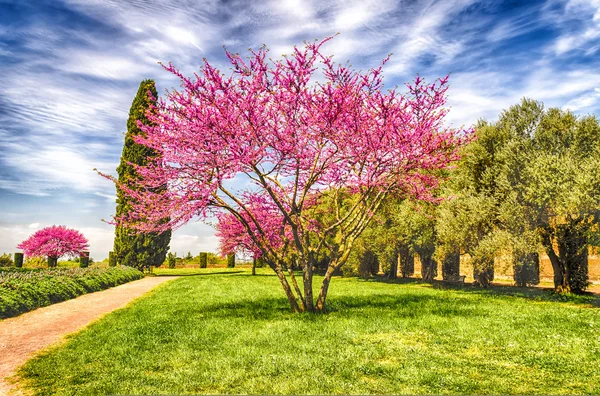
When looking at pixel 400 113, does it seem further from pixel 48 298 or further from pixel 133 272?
pixel 133 272

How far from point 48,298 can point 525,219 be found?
23.1 m

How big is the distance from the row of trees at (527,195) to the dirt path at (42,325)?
46.0 ft

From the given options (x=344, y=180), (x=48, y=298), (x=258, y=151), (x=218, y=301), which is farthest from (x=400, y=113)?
(x=48, y=298)

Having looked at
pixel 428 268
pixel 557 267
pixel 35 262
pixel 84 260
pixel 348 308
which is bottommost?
pixel 35 262

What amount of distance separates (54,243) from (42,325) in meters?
37.1

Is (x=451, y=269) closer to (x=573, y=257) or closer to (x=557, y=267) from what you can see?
(x=557, y=267)

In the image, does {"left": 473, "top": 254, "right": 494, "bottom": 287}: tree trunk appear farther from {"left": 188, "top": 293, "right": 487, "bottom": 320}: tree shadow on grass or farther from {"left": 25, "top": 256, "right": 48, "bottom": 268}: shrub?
{"left": 25, "top": 256, "right": 48, "bottom": 268}: shrub

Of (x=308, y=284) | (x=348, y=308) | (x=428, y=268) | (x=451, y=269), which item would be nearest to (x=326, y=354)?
(x=308, y=284)

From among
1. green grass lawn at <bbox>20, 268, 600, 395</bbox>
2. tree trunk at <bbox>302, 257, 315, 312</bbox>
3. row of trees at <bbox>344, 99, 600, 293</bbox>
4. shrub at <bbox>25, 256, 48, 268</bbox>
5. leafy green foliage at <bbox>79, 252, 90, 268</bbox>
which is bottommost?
shrub at <bbox>25, 256, 48, 268</bbox>

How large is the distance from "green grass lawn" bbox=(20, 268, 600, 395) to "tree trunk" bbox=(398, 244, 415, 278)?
2073 centimetres

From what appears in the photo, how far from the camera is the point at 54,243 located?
152ft

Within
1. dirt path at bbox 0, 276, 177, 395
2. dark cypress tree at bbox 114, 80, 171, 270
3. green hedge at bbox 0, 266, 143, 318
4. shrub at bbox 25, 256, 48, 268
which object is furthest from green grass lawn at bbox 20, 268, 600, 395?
shrub at bbox 25, 256, 48, 268

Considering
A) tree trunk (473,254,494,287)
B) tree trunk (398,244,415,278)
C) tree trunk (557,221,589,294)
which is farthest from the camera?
tree trunk (398,244,415,278)

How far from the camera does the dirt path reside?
32.0ft
